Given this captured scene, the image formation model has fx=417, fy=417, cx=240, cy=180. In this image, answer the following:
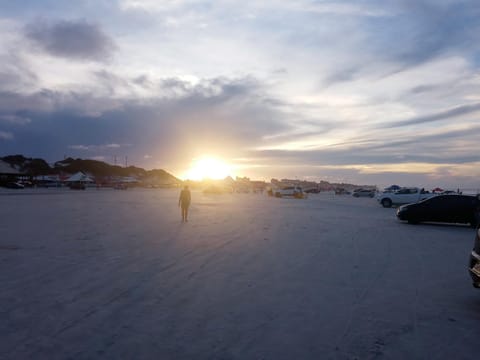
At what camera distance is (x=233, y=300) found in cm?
686

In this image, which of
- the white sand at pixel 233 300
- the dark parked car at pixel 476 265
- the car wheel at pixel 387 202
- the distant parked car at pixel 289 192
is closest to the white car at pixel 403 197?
the car wheel at pixel 387 202

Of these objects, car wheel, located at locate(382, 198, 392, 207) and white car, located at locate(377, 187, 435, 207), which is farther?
car wheel, located at locate(382, 198, 392, 207)

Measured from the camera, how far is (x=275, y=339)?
523 centimetres

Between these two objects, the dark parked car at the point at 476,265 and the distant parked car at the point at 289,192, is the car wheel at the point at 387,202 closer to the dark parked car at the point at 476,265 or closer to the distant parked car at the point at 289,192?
the distant parked car at the point at 289,192

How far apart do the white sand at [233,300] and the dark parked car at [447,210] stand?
24.1 ft

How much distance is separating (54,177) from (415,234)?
12885 cm

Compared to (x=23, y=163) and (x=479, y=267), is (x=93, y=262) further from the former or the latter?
(x=23, y=163)

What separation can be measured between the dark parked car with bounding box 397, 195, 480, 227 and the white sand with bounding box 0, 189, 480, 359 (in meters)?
7.33

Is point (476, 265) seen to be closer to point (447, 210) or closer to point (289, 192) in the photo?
point (447, 210)

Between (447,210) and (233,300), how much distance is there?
16570 mm

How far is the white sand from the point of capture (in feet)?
16.4

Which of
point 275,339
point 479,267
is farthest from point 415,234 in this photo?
point 275,339

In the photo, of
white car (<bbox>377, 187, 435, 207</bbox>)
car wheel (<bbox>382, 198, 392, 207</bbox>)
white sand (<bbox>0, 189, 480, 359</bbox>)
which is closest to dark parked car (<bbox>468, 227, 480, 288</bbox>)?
white sand (<bbox>0, 189, 480, 359</bbox>)

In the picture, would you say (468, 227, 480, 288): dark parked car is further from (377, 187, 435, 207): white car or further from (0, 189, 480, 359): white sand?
(377, 187, 435, 207): white car
